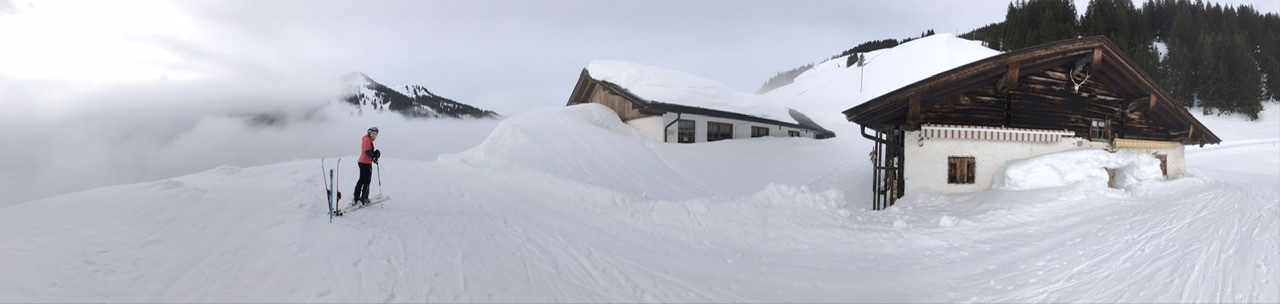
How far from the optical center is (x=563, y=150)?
19250mm

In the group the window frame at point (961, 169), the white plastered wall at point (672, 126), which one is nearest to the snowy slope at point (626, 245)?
the window frame at point (961, 169)

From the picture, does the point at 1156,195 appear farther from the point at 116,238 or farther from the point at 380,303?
the point at 116,238

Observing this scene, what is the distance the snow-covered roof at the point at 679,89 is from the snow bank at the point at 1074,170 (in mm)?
13852

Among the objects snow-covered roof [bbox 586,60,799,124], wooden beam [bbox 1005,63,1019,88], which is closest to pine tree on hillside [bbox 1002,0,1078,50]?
snow-covered roof [bbox 586,60,799,124]

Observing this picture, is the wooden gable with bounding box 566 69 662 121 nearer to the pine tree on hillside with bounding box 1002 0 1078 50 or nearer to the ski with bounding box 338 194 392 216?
the ski with bounding box 338 194 392 216

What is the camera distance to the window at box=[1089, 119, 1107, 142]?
14523mm

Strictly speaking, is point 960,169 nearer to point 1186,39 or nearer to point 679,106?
point 679,106

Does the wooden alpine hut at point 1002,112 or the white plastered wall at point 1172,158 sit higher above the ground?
the wooden alpine hut at point 1002,112

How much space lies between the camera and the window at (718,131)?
84.7 ft

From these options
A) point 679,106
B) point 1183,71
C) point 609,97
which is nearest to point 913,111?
point 679,106

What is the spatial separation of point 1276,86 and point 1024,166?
59600mm

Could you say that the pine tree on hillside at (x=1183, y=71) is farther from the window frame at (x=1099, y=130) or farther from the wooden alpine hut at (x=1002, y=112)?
the wooden alpine hut at (x=1002, y=112)

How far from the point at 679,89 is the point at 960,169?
15.8 meters

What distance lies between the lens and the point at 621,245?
845 cm
